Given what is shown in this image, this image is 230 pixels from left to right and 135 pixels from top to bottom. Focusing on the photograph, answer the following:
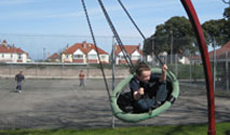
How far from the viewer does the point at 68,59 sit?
10.2 metres

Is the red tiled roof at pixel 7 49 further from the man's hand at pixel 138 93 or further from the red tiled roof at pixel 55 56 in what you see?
the man's hand at pixel 138 93

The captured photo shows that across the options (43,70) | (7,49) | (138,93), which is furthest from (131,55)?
(138,93)

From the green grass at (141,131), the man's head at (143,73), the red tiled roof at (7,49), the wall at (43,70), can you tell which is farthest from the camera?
the wall at (43,70)

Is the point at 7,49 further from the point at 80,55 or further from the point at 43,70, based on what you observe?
the point at 80,55

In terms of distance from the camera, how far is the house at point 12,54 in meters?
9.04

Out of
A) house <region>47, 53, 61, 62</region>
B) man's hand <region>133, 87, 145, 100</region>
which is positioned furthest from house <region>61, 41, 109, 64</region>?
man's hand <region>133, 87, 145, 100</region>

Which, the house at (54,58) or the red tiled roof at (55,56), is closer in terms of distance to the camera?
the red tiled roof at (55,56)

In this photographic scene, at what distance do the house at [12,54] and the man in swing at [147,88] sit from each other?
570cm

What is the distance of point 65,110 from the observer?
35.4ft

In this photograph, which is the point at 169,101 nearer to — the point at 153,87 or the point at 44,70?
the point at 153,87

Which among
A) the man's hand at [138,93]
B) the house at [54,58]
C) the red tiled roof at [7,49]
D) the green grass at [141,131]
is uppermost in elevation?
the red tiled roof at [7,49]

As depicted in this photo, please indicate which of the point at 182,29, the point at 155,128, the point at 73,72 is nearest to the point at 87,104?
the point at 73,72

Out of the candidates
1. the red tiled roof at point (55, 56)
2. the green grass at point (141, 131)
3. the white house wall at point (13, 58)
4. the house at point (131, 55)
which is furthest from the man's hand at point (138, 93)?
the white house wall at point (13, 58)

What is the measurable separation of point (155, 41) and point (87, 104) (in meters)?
5.11
